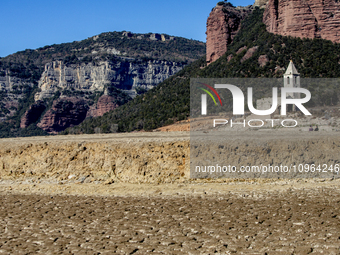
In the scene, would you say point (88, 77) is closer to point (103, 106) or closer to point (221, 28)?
point (103, 106)

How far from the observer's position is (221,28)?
52.0 meters

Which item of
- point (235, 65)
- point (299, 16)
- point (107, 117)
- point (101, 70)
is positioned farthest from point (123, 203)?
point (101, 70)

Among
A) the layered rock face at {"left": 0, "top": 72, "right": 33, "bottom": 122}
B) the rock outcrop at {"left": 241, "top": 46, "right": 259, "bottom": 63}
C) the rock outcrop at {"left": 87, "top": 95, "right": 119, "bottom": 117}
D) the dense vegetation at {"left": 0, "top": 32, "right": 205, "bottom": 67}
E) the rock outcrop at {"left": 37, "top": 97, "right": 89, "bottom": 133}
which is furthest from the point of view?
the dense vegetation at {"left": 0, "top": 32, "right": 205, "bottom": 67}

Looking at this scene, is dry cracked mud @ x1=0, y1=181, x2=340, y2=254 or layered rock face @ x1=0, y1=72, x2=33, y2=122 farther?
layered rock face @ x1=0, y1=72, x2=33, y2=122

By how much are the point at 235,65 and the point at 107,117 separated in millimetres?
20021

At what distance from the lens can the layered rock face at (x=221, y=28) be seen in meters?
51.3

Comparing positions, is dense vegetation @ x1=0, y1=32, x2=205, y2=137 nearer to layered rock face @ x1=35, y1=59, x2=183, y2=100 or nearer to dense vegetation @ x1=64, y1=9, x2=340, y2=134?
layered rock face @ x1=35, y1=59, x2=183, y2=100

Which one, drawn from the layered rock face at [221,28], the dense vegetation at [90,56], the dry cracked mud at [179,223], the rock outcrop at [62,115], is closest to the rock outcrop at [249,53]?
the layered rock face at [221,28]

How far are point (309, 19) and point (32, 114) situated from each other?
58.8m

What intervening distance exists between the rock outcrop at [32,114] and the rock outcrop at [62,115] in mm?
2517

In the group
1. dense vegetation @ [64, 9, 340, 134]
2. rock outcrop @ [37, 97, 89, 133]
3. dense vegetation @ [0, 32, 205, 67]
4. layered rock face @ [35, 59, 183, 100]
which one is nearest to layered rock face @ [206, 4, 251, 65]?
dense vegetation @ [64, 9, 340, 134]

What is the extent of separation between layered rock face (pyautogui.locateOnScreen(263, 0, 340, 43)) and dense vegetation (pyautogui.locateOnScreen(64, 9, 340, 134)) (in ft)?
3.94

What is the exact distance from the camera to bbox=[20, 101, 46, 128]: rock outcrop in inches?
3004

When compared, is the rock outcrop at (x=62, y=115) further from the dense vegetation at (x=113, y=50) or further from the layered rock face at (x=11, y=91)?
Answer: the dense vegetation at (x=113, y=50)
